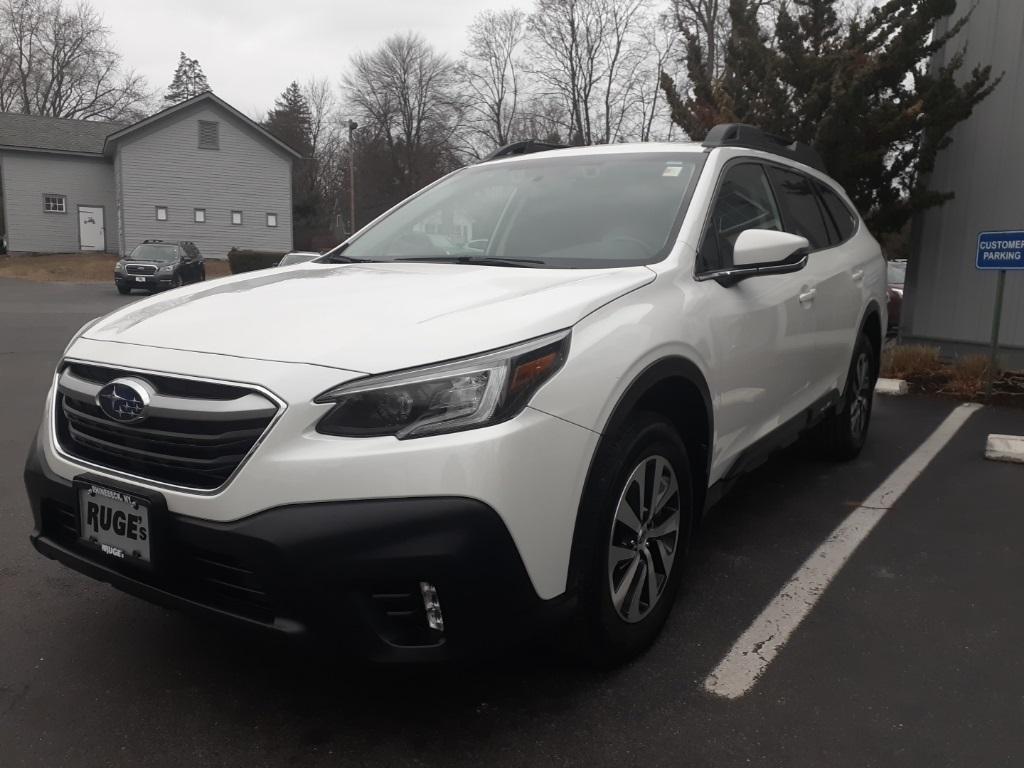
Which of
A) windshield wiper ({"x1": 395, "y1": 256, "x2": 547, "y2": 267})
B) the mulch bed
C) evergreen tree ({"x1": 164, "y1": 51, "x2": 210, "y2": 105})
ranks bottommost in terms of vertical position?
the mulch bed

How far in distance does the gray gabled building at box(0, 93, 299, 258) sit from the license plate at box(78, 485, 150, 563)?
3518 centimetres

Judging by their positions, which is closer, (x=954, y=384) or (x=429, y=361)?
(x=429, y=361)

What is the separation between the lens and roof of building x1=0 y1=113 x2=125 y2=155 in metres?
34.7

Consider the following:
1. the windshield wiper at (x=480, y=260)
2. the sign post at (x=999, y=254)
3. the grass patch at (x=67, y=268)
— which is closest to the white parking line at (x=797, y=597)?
the windshield wiper at (x=480, y=260)

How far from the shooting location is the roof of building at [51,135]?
3469 centimetres

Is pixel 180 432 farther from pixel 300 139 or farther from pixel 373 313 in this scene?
pixel 300 139

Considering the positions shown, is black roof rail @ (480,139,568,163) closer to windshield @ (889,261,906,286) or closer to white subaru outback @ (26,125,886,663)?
white subaru outback @ (26,125,886,663)

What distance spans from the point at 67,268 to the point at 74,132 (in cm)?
982

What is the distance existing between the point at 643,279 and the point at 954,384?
21.3 feet

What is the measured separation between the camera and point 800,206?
4398 millimetres

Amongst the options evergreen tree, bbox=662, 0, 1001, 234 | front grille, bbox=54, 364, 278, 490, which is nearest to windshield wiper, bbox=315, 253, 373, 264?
front grille, bbox=54, 364, 278, 490

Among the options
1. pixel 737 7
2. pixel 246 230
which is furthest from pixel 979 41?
pixel 246 230

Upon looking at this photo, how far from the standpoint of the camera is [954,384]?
7973 mm

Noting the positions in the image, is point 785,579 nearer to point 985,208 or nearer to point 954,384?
point 954,384
